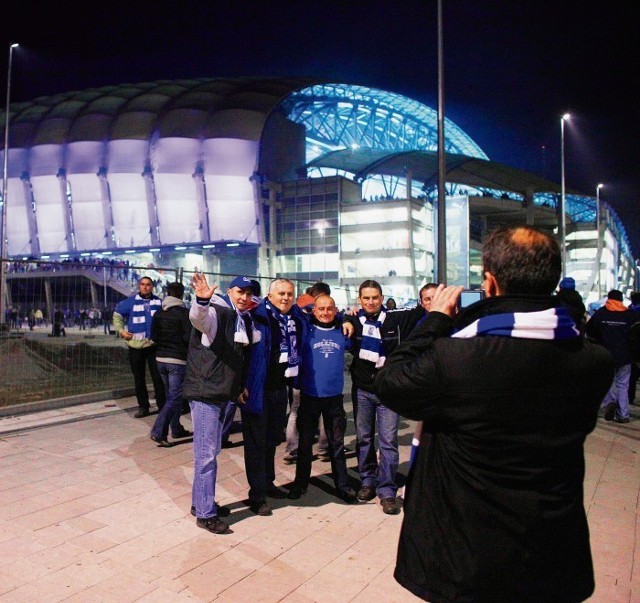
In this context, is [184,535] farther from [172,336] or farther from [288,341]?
[172,336]

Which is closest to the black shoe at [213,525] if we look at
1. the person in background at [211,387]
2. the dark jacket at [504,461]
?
the person in background at [211,387]

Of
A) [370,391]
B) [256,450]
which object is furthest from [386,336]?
[256,450]

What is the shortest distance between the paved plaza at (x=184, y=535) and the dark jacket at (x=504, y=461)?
1.75 m

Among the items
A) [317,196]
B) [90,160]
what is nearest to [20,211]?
[90,160]

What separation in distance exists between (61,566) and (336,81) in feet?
190

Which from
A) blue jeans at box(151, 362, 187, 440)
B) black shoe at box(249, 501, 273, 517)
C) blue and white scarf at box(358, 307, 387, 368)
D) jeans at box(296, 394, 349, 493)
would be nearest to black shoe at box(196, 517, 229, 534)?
black shoe at box(249, 501, 273, 517)

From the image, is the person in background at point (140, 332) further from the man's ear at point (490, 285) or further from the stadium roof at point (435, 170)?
the stadium roof at point (435, 170)

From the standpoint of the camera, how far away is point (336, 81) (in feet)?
183

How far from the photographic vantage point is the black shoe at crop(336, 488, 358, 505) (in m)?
4.79

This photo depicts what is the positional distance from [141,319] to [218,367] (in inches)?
171

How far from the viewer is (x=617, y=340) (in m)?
8.50

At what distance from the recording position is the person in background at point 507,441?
1.57 metres

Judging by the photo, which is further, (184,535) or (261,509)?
(261,509)

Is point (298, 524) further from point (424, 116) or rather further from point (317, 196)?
point (424, 116)
